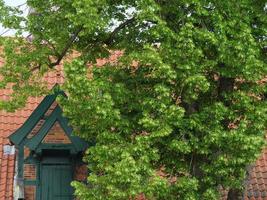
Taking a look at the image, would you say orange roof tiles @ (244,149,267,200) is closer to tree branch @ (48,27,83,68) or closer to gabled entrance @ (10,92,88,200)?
gabled entrance @ (10,92,88,200)

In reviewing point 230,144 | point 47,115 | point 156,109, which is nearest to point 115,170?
point 156,109

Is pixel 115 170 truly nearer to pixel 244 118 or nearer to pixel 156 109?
pixel 156 109

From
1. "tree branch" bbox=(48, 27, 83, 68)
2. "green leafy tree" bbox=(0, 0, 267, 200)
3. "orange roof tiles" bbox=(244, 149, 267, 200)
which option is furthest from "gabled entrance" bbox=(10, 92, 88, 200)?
"orange roof tiles" bbox=(244, 149, 267, 200)

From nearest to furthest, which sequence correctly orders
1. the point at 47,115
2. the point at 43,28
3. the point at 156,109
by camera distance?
the point at 156,109 → the point at 43,28 → the point at 47,115

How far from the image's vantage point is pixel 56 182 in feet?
37.8

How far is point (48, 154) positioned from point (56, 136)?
0.45 m

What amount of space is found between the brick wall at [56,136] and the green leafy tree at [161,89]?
159cm

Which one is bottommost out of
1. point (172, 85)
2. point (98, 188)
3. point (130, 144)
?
point (98, 188)

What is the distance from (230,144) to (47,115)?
405 cm

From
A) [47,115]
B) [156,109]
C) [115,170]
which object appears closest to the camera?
[115,170]

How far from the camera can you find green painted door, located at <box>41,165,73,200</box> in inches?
449

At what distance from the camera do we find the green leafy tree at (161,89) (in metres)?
8.43

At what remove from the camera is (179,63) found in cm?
853

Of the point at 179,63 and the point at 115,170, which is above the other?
the point at 179,63
